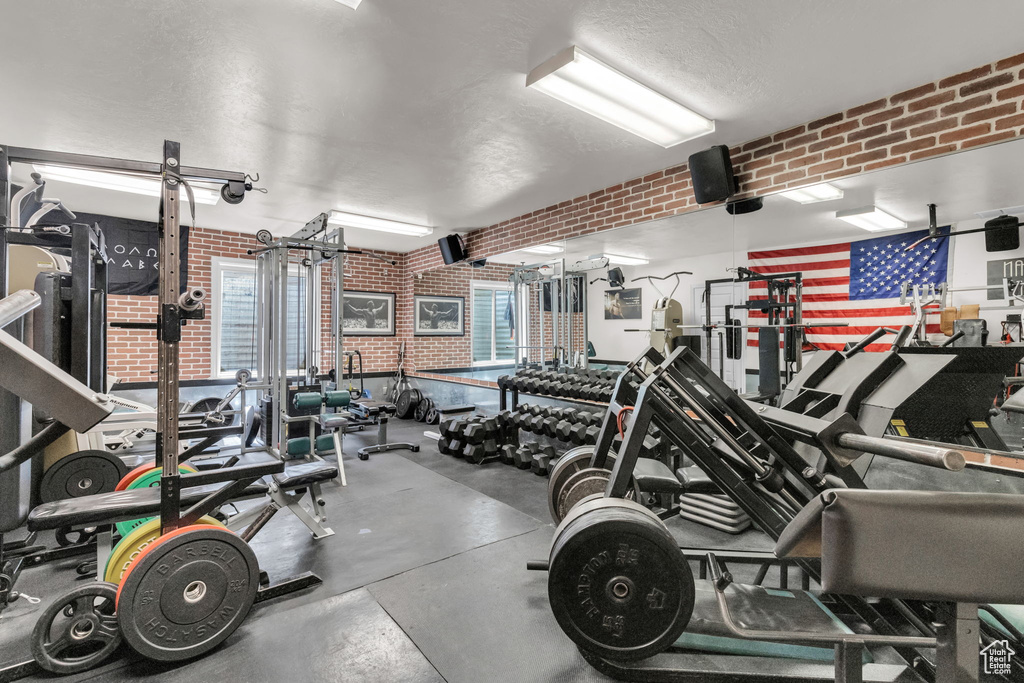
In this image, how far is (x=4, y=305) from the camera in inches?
48.2

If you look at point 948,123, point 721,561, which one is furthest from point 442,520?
point 948,123

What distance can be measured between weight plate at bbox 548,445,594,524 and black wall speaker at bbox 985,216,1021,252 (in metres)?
2.33

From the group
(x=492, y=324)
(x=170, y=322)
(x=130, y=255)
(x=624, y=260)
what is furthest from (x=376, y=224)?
(x=170, y=322)

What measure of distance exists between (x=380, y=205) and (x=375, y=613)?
3.85 metres

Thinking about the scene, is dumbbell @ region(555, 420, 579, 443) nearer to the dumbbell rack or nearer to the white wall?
the dumbbell rack

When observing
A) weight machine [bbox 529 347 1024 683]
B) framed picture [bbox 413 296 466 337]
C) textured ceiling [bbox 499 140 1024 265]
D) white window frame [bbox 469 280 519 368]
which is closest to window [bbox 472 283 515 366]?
white window frame [bbox 469 280 519 368]

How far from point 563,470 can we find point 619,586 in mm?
995

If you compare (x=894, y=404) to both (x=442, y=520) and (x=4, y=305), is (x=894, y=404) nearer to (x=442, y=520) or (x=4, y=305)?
(x=442, y=520)

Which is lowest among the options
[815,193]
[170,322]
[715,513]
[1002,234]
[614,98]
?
[715,513]

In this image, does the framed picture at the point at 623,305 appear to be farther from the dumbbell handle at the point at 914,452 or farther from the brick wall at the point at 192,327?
the brick wall at the point at 192,327

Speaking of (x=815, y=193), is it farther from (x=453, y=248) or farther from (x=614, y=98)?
(x=453, y=248)

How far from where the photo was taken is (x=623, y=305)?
4.08 meters

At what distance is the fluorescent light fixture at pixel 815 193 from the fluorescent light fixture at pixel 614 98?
738 millimetres

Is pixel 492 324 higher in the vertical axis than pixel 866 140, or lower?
lower
